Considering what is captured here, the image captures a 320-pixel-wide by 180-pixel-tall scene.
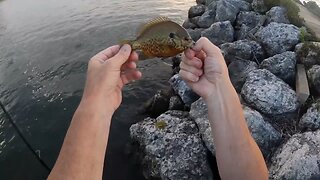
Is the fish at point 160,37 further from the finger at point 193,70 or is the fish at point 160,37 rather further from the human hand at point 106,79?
the human hand at point 106,79

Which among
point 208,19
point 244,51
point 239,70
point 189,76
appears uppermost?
point 189,76

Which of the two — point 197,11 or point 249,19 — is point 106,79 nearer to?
point 249,19

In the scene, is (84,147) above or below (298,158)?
above

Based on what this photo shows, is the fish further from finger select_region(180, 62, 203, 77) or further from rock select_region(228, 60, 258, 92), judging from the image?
rock select_region(228, 60, 258, 92)

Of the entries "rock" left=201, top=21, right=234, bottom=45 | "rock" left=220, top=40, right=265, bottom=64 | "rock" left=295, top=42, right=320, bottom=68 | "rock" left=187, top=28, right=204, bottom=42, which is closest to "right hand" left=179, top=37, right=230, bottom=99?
"rock" left=295, top=42, right=320, bottom=68

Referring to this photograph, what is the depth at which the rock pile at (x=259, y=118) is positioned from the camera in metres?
5.52

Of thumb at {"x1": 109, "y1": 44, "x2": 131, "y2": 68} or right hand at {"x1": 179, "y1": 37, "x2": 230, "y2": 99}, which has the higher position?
thumb at {"x1": 109, "y1": 44, "x2": 131, "y2": 68}

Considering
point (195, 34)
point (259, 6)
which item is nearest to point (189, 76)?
point (195, 34)

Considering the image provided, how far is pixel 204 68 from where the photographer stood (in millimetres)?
2898

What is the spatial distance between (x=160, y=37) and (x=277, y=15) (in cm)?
816

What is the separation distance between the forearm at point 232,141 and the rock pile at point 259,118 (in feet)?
8.57

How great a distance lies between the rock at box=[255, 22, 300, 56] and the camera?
28.2 feet

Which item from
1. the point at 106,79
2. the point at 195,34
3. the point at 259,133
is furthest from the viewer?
the point at 195,34

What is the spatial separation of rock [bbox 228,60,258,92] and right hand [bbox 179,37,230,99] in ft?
16.1
